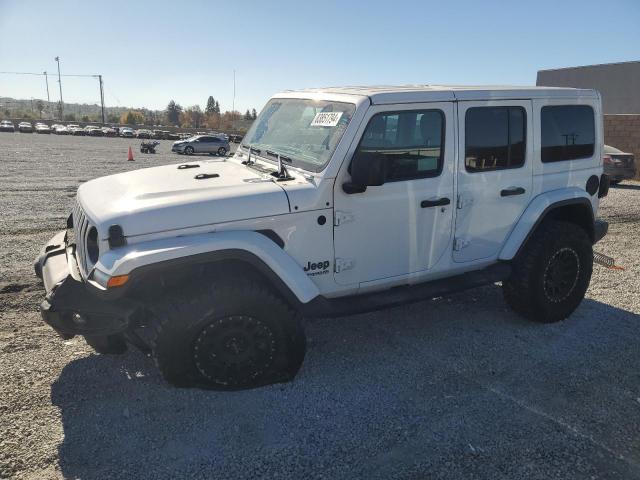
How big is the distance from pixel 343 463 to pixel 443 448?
62 centimetres

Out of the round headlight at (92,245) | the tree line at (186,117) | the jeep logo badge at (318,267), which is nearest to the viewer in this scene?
the round headlight at (92,245)

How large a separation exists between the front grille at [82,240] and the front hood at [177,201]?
95mm

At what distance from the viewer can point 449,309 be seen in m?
5.17

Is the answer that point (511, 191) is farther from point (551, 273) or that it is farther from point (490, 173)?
point (551, 273)

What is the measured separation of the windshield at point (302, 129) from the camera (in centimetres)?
369

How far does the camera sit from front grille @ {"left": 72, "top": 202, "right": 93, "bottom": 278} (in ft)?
11.0

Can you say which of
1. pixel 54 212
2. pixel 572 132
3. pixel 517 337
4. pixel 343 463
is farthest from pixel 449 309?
pixel 54 212

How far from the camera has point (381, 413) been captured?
11.0 feet

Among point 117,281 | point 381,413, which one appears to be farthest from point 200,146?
point 381,413

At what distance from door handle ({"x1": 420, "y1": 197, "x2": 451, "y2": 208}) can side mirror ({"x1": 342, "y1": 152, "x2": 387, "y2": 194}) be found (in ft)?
1.71

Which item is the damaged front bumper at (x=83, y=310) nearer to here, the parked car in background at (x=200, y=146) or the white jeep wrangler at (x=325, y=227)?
the white jeep wrangler at (x=325, y=227)

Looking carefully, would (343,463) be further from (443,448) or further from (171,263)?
(171,263)

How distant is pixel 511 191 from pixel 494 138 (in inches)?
18.9

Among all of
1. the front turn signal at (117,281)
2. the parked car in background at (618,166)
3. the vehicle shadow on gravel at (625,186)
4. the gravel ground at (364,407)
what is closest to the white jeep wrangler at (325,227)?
the front turn signal at (117,281)
